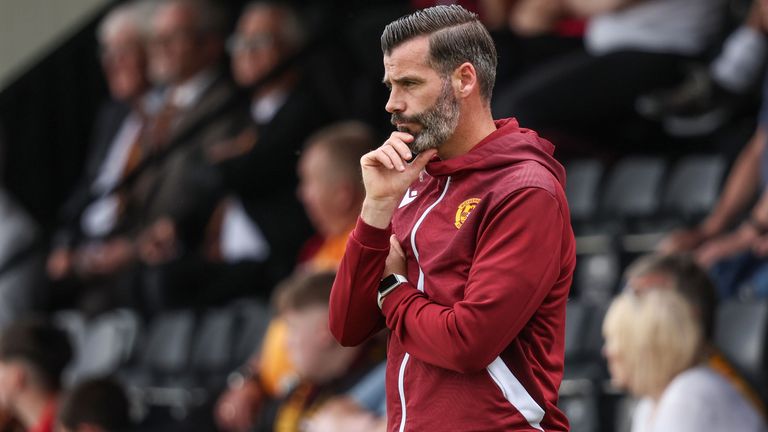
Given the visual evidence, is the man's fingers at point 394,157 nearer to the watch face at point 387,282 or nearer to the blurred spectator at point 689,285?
the watch face at point 387,282

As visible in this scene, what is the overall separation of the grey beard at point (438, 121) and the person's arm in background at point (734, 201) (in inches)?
99.1

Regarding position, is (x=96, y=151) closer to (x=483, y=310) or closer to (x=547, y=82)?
(x=547, y=82)

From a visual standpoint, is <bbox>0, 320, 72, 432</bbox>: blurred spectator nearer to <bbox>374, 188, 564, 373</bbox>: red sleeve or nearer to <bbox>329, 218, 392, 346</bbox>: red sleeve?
<bbox>329, 218, 392, 346</bbox>: red sleeve

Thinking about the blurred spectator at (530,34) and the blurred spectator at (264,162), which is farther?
the blurred spectator at (264,162)

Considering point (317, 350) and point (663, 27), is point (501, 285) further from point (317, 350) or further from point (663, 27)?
point (663, 27)

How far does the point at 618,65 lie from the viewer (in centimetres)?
505

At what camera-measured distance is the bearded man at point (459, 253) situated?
77.7 inches

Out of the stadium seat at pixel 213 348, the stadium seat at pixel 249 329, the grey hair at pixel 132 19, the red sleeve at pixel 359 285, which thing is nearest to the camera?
the red sleeve at pixel 359 285

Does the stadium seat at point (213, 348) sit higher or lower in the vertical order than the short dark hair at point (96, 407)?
lower

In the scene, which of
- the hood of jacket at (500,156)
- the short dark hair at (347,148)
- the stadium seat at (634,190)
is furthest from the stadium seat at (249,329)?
the hood of jacket at (500,156)

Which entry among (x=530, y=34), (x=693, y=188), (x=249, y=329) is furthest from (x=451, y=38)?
(x=249, y=329)

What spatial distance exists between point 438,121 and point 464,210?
131 mm

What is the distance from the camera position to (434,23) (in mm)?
2033

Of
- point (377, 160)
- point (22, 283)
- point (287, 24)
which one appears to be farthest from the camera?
point (22, 283)
